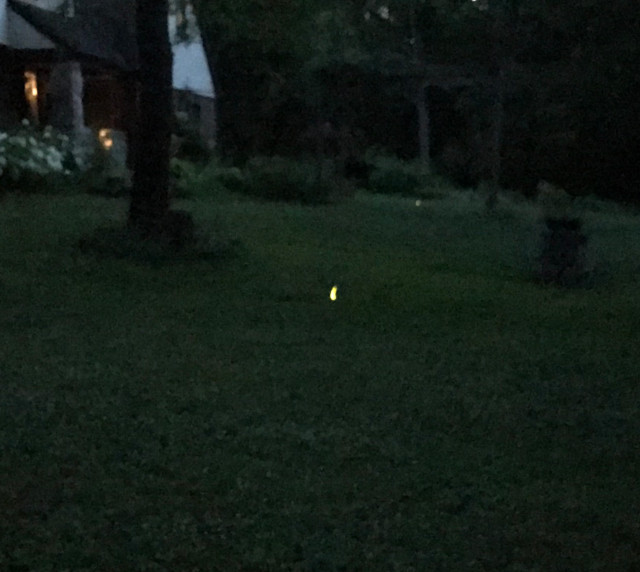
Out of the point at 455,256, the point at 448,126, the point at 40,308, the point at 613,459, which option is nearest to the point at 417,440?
the point at 613,459

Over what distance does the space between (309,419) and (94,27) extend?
18613 millimetres

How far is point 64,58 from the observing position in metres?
20.0

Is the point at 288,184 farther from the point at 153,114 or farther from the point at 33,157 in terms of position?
the point at 153,114

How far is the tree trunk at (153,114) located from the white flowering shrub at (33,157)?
16.5 ft

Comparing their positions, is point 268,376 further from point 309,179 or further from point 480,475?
point 309,179

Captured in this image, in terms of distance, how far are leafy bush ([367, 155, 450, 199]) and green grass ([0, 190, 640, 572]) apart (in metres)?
13.7

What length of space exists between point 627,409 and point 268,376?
7.24 ft

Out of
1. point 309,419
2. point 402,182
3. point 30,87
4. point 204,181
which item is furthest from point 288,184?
point 309,419

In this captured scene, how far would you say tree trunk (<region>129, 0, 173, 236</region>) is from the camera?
11312 mm

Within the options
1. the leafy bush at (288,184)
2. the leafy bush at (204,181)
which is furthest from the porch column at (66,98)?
the leafy bush at (288,184)

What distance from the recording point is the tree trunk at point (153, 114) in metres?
11.3

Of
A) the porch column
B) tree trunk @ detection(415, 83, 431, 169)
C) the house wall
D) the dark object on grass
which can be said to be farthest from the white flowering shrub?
tree trunk @ detection(415, 83, 431, 169)

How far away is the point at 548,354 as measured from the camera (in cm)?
754

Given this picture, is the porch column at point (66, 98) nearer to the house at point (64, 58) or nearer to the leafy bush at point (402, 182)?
the house at point (64, 58)
